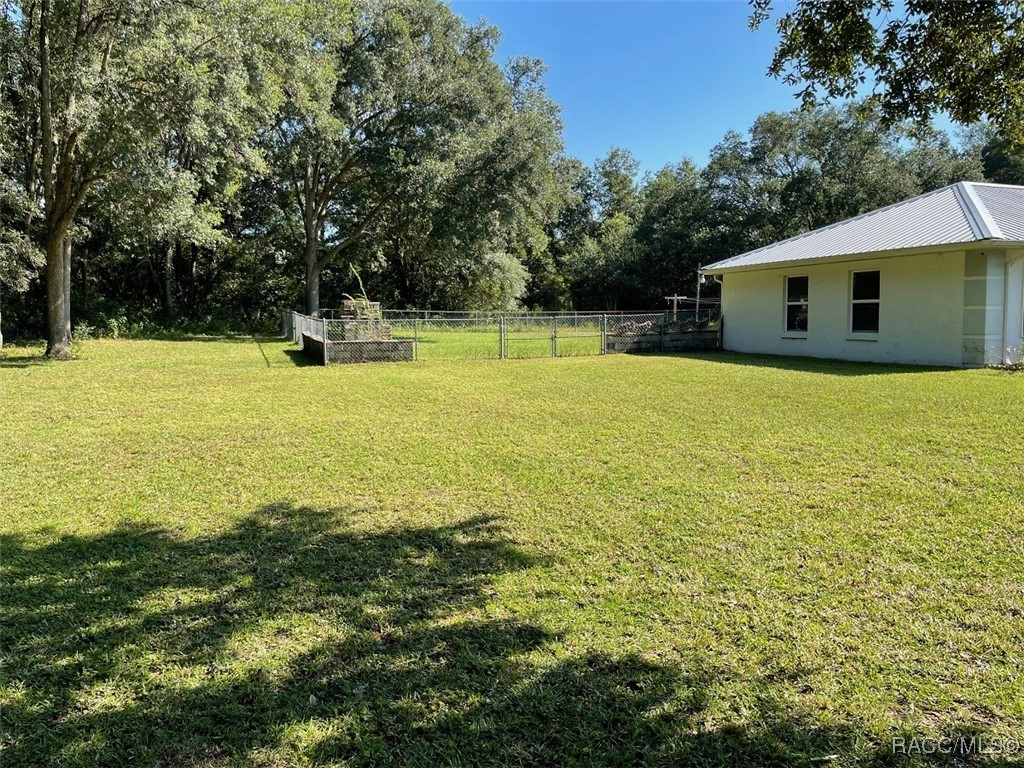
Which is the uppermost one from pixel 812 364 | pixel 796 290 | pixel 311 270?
pixel 311 270

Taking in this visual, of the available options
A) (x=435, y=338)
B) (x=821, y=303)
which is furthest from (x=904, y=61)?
(x=435, y=338)

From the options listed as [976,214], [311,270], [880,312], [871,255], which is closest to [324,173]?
[311,270]

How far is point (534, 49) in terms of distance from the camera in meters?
27.8

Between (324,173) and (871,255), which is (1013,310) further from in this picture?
(324,173)

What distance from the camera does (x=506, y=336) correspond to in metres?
16.1

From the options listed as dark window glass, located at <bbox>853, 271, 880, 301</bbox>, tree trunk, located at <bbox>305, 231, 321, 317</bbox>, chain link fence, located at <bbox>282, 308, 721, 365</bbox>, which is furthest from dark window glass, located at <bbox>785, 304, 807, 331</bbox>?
tree trunk, located at <bbox>305, 231, 321, 317</bbox>

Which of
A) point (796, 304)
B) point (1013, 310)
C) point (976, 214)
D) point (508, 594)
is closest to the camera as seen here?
point (508, 594)

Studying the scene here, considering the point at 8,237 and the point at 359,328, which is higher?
the point at 8,237

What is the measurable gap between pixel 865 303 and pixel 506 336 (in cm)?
828

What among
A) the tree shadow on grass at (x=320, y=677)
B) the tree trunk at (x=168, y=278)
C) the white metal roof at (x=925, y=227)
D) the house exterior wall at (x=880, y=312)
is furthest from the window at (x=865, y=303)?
the tree trunk at (x=168, y=278)

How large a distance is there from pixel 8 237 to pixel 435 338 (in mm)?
11493

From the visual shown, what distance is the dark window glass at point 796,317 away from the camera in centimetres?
1481

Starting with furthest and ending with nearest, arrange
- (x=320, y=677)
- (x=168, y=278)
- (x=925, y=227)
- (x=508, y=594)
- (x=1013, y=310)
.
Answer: (x=168, y=278) < (x=925, y=227) < (x=1013, y=310) < (x=508, y=594) < (x=320, y=677)

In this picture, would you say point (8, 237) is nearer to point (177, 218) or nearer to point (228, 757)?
point (177, 218)
